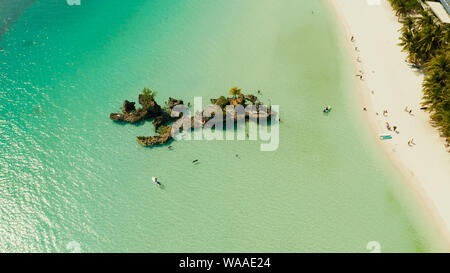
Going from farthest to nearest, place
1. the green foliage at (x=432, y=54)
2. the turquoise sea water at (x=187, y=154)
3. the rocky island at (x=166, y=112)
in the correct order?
the rocky island at (x=166, y=112) < the green foliage at (x=432, y=54) < the turquoise sea water at (x=187, y=154)

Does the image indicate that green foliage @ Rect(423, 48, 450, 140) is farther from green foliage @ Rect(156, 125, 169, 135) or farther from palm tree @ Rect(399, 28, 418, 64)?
green foliage @ Rect(156, 125, 169, 135)

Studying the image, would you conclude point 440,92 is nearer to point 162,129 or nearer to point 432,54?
point 432,54

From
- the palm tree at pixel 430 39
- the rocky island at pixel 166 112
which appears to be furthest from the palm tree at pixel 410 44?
the rocky island at pixel 166 112

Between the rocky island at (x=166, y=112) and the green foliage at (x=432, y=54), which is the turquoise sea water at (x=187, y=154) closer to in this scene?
the rocky island at (x=166, y=112)

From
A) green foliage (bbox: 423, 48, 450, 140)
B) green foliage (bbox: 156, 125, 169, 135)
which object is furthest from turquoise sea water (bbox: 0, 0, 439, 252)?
green foliage (bbox: 423, 48, 450, 140)

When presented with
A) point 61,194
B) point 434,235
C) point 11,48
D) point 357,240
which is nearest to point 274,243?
point 357,240

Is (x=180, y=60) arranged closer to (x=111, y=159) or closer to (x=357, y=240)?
(x=111, y=159)
